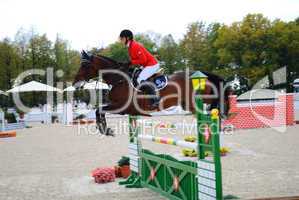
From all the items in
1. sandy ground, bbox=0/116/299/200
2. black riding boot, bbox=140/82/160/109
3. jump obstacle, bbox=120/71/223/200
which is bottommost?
sandy ground, bbox=0/116/299/200

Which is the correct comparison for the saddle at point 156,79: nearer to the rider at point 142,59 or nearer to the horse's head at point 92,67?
the rider at point 142,59

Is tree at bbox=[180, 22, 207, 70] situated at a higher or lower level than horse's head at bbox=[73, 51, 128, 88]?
higher

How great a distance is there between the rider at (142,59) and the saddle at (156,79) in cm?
6

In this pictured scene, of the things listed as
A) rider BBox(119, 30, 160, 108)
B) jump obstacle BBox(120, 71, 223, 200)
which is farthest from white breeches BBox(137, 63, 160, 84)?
jump obstacle BBox(120, 71, 223, 200)

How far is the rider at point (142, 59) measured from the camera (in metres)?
6.08

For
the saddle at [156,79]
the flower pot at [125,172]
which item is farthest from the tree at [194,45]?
the saddle at [156,79]

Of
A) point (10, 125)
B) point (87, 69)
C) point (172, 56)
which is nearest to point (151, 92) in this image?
point (87, 69)

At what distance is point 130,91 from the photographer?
6168mm

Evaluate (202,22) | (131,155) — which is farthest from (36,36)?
(131,155)

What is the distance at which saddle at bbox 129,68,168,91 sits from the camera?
6272 mm

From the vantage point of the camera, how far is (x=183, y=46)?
40.8m

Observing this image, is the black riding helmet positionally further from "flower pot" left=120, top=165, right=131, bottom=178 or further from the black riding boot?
"flower pot" left=120, top=165, right=131, bottom=178

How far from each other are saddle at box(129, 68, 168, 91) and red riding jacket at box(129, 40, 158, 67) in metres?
0.15

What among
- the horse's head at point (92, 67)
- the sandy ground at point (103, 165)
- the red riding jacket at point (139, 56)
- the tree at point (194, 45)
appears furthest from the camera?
the tree at point (194, 45)
